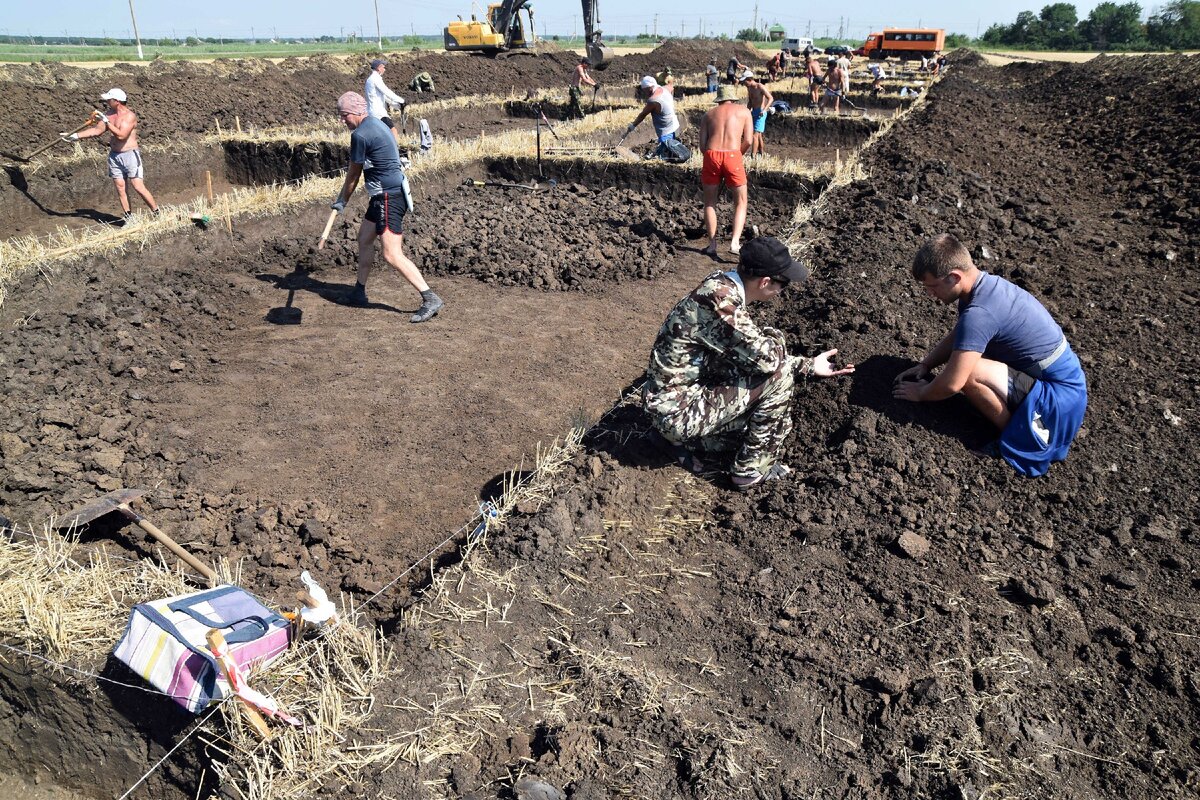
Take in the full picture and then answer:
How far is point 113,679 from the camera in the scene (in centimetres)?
299

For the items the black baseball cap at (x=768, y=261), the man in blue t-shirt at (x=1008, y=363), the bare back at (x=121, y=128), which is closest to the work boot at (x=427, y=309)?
the black baseball cap at (x=768, y=261)

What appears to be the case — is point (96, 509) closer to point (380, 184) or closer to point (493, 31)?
point (380, 184)

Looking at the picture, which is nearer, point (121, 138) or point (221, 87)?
point (121, 138)

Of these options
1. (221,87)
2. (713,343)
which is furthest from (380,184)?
(221,87)

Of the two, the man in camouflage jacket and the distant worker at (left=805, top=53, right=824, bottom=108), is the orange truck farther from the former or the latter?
the man in camouflage jacket

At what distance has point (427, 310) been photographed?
6887 millimetres

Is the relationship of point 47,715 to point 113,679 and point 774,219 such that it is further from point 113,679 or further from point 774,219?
point 774,219

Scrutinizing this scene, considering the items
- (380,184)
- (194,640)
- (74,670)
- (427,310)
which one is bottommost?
(74,670)

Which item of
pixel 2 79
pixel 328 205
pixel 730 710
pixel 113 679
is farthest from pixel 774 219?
pixel 2 79

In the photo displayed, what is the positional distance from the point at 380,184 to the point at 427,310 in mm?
1146

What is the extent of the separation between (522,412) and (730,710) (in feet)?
9.83

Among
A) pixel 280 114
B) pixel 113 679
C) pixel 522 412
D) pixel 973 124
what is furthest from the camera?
pixel 280 114

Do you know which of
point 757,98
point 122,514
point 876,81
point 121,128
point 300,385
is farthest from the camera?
point 876,81

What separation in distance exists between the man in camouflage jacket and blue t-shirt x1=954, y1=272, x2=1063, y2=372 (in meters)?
0.80
